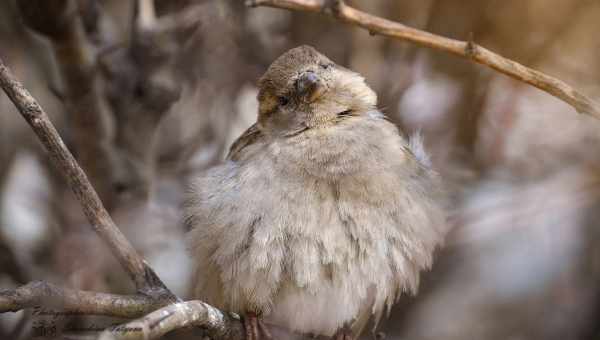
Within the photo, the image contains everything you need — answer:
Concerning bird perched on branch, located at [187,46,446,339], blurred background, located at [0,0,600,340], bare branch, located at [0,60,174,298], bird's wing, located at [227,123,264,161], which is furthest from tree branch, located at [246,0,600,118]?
blurred background, located at [0,0,600,340]

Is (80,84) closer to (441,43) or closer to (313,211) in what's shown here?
(313,211)

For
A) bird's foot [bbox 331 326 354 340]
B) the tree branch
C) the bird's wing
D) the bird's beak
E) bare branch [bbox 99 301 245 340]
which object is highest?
the tree branch

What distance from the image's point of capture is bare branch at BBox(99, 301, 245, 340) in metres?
2.24

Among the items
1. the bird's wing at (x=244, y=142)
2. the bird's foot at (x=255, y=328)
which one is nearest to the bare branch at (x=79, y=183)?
the bird's foot at (x=255, y=328)

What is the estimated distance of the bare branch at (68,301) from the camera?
98.7 inches

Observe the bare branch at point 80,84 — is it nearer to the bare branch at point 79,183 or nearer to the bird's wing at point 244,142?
the bird's wing at point 244,142

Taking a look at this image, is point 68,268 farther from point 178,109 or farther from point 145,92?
point 178,109

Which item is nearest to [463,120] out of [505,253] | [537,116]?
[537,116]

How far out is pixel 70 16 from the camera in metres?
3.87

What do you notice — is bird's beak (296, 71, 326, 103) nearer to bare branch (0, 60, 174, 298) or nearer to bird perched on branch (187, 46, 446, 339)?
bird perched on branch (187, 46, 446, 339)

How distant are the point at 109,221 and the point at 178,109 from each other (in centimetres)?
237

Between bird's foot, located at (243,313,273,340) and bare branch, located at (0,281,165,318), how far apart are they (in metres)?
0.84

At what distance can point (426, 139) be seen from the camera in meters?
5.07

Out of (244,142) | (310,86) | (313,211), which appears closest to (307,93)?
(310,86)
